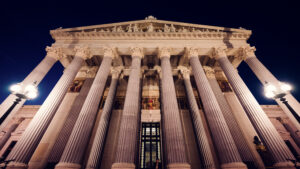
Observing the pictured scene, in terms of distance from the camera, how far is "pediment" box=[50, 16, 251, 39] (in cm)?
1373

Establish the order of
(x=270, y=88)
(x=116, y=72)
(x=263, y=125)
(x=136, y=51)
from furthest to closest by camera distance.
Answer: (x=116, y=72), (x=136, y=51), (x=263, y=125), (x=270, y=88)

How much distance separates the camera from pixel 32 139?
766 cm

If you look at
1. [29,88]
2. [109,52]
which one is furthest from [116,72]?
[29,88]

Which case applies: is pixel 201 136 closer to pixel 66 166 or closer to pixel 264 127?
pixel 264 127

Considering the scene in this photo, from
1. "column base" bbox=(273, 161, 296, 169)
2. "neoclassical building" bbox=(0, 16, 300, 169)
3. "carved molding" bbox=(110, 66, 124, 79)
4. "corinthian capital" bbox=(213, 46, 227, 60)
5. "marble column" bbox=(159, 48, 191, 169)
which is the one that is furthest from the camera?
"carved molding" bbox=(110, 66, 124, 79)

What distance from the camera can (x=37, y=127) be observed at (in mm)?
8086

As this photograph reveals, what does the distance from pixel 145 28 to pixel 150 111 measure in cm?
1009

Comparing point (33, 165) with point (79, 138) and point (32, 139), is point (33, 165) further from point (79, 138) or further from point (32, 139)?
point (79, 138)

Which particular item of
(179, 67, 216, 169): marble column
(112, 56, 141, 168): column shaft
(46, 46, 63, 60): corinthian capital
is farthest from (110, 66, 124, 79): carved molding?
(179, 67, 216, 169): marble column

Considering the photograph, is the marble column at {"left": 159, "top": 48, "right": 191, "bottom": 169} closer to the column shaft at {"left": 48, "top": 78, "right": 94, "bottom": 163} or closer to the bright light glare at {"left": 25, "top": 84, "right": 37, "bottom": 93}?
the column shaft at {"left": 48, "top": 78, "right": 94, "bottom": 163}

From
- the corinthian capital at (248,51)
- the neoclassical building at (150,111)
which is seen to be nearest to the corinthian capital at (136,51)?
the neoclassical building at (150,111)

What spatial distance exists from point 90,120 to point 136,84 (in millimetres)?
4168

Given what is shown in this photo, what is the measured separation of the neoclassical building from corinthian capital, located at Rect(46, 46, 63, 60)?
8cm

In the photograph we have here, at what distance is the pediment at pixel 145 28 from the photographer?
13.7 m
